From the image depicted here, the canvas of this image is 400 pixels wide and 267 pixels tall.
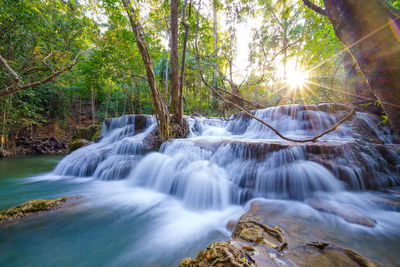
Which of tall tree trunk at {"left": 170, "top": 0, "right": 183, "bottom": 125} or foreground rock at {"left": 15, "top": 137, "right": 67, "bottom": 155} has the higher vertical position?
tall tree trunk at {"left": 170, "top": 0, "right": 183, "bottom": 125}

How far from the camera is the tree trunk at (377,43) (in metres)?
0.69

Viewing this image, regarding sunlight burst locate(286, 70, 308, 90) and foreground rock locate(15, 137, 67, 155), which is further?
foreground rock locate(15, 137, 67, 155)

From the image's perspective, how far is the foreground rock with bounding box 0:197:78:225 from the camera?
2529 mm

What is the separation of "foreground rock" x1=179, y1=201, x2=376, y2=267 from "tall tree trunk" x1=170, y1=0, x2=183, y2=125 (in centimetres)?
527

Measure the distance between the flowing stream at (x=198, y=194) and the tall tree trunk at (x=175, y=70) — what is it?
5.40 feet

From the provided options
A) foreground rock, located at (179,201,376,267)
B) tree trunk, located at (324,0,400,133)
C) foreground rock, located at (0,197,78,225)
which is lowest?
Answer: foreground rock, located at (0,197,78,225)

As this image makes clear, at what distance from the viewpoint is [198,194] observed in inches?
146

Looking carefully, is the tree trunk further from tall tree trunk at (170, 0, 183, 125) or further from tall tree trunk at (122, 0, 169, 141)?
tall tree trunk at (170, 0, 183, 125)

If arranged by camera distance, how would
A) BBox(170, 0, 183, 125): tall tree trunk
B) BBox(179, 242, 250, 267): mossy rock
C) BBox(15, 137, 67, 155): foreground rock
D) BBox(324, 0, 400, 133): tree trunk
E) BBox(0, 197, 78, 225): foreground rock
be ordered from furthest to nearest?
1. BBox(15, 137, 67, 155): foreground rock
2. BBox(170, 0, 183, 125): tall tree trunk
3. BBox(0, 197, 78, 225): foreground rock
4. BBox(179, 242, 250, 267): mossy rock
5. BBox(324, 0, 400, 133): tree trunk

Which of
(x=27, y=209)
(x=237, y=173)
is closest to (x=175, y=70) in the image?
(x=237, y=173)

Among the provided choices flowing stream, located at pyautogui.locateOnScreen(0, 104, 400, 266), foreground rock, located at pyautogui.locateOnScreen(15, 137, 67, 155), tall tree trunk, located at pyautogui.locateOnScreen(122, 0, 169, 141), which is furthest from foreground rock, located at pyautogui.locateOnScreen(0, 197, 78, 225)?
foreground rock, located at pyautogui.locateOnScreen(15, 137, 67, 155)

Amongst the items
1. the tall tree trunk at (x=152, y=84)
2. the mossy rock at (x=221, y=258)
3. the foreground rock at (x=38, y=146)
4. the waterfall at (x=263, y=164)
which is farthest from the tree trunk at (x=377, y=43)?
the foreground rock at (x=38, y=146)

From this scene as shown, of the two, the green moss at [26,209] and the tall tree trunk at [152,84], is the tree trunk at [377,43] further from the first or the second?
the tall tree trunk at [152,84]

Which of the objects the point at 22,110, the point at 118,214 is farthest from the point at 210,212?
the point at 22,110
